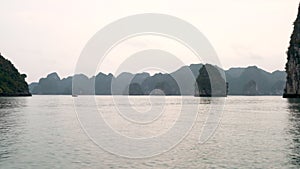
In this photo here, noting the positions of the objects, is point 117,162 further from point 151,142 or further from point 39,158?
point 151,142

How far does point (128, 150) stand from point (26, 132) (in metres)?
25.8

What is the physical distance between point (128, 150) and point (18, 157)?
42.2ft

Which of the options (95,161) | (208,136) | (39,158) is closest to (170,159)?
(95,161)

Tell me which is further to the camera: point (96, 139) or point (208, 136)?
point (208, 136)

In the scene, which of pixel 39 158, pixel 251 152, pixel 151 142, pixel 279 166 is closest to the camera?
pixel 279 166

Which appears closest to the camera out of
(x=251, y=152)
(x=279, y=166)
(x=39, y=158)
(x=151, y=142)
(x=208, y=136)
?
(x=279, y=166)

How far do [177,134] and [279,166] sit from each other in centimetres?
2557

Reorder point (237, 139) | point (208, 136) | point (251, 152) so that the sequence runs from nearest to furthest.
Result: 1. point (251, 152)
2. point (237, 139)
3. point (208, 136)

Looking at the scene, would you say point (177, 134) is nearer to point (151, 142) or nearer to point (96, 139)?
point (151, 142)

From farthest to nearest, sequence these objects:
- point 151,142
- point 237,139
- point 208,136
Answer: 1. point 208,136
2. point 237,139
3. point 151,142

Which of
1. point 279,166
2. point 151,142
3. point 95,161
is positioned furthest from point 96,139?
point 279,166

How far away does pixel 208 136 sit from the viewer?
5534cm

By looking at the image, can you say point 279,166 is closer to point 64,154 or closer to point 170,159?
point 170,159

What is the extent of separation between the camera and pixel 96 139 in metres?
50.6
